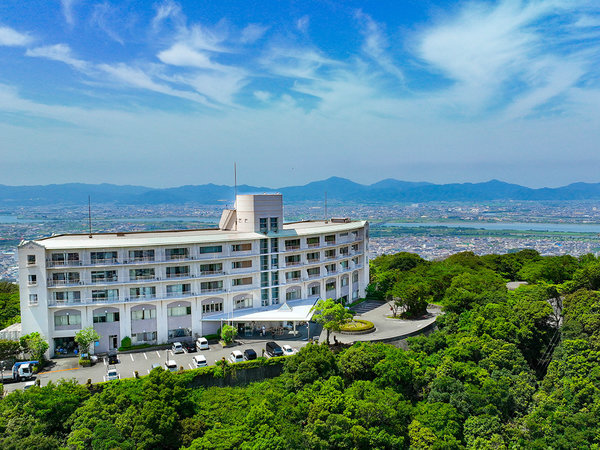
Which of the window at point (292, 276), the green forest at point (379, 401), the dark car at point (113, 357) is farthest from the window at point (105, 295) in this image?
the window at point (292, 276)

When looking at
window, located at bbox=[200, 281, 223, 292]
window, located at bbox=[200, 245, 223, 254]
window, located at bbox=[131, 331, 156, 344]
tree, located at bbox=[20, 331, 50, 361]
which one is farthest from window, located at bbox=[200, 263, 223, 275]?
tree, located at bbox=[20, 331, 50, 361]

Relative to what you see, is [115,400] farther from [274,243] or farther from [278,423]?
[274,243]

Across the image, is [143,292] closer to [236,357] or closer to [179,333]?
[179,333]

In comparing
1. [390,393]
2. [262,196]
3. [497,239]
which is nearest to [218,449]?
[390,393]

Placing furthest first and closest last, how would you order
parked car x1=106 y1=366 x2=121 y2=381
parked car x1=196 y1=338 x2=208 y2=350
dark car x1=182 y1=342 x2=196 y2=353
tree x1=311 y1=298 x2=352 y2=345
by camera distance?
1. parked car x1=196 y1=338 x2=208 y2=350
2. tree x1=311 y1=298 x2=352 y2=345
3. dark car x1=182 y1=342 x2=196 y2=353
4. parked car x1=106 y1=366 x2=121 y2=381

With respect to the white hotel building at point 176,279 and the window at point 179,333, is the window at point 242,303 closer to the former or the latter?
the white hotel building at point 176,279

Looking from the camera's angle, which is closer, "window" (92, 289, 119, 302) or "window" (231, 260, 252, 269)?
"window" (92, 289, 119, 302)

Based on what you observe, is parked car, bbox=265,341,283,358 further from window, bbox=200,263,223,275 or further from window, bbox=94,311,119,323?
window, bbox=94,311,119,323
